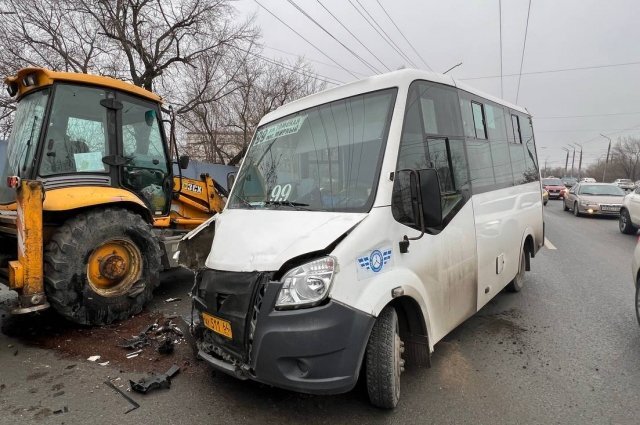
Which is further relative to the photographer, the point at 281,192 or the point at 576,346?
the point at 576,346

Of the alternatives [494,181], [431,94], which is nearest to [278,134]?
[431,94]

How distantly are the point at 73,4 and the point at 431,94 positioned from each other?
2078 centimetres

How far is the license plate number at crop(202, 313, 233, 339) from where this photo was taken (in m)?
2.79

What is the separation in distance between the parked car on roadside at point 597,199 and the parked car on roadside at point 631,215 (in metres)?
4.07

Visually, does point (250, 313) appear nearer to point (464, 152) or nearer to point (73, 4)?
point (464, 152)

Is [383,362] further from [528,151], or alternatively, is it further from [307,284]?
[528,151]

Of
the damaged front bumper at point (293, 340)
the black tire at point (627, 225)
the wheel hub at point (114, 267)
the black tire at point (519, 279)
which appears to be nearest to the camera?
the damaged front bumper at point (293, 340)

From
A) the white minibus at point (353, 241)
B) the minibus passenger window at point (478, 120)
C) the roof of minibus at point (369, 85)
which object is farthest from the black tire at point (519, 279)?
the roof of minibus at point (369, 85)

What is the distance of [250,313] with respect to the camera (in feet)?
8.77

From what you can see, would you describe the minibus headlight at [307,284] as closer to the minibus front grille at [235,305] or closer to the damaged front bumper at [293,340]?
the damaged front bumper at [293,340]

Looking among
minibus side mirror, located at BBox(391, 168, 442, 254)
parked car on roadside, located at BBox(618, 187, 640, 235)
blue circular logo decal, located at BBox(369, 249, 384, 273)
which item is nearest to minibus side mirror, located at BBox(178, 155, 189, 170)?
minibus side mirror, located at BBox(391, 168, 442, 254)

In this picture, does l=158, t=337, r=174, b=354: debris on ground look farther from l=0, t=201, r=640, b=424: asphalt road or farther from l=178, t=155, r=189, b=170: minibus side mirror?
l=178, t=155, r=189, b=170: minibus side mirror

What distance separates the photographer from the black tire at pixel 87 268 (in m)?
4.30

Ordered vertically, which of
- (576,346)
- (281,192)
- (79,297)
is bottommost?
(576,346)
